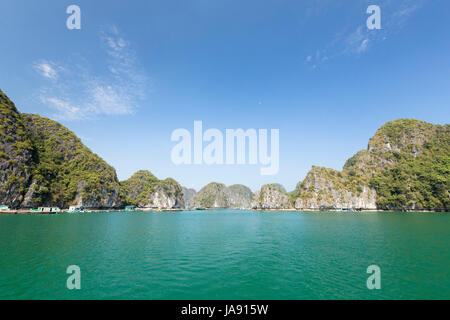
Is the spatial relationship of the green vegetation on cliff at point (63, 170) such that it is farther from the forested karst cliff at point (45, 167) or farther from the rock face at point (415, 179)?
the rock face at point (415, 179)

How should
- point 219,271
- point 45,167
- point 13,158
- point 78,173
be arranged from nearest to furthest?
point 219,271, point 13,158, point 45,167, point 78,173

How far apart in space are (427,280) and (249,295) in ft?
59.8

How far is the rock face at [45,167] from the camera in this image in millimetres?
112125

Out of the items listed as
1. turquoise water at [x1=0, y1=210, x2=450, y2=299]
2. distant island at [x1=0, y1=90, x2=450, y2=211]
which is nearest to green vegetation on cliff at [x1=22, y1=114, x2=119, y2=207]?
distant island at [x1=0, y1=90, x2=450, y2=211]

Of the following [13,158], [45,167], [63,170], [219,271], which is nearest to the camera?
[219,271]

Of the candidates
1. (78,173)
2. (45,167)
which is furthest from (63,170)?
(45,167)

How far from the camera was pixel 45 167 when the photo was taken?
Result: 139m

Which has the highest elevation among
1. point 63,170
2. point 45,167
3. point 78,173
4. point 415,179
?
point 45,167

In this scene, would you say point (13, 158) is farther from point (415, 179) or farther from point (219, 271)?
point (415, 179)

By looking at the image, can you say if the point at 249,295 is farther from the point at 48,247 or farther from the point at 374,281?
the point at 48,247

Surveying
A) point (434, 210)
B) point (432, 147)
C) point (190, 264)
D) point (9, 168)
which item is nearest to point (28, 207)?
point (9, 168)

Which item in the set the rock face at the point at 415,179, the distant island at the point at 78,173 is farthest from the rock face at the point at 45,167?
the rock face at the point at 415,179
